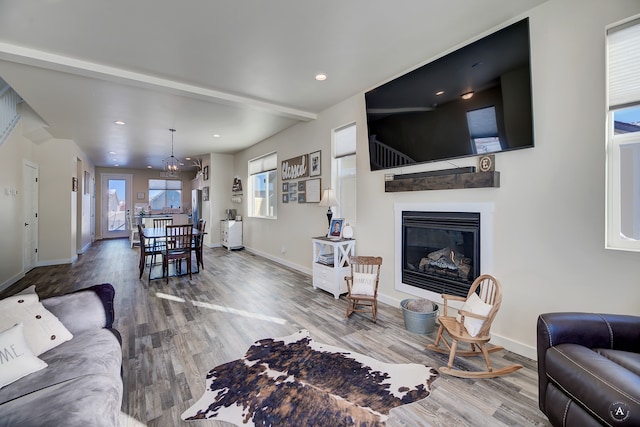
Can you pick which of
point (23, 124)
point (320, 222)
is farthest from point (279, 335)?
point (23, 124)

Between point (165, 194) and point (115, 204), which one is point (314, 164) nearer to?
point (165, 194)

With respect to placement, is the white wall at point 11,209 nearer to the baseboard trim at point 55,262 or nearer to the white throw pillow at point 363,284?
the baseboard trim at point 55,262

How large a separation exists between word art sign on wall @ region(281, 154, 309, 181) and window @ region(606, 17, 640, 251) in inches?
153

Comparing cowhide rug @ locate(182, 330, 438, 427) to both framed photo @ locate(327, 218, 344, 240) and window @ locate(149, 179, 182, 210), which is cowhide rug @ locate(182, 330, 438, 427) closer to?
framed photo @ locate(327, 218, 344, 240)

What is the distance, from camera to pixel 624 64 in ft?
6.19

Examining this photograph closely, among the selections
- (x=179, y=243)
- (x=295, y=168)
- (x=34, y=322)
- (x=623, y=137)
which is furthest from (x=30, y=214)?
(x=623, y=137)

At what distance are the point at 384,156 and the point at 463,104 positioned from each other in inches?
43.8

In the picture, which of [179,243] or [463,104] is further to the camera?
[179,243]

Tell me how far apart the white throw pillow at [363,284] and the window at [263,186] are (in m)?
3.44

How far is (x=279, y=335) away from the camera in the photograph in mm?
2744

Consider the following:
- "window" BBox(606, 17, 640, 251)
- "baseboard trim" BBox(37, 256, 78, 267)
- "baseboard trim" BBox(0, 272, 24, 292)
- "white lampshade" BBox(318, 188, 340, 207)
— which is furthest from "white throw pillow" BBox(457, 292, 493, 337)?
"baseboard trim" BBox(37, 256, 78, 267)

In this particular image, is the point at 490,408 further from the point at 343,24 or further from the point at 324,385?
the point at 343,24

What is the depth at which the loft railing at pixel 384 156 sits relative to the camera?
3.28 m

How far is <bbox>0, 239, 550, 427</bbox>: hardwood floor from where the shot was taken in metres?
1.75
